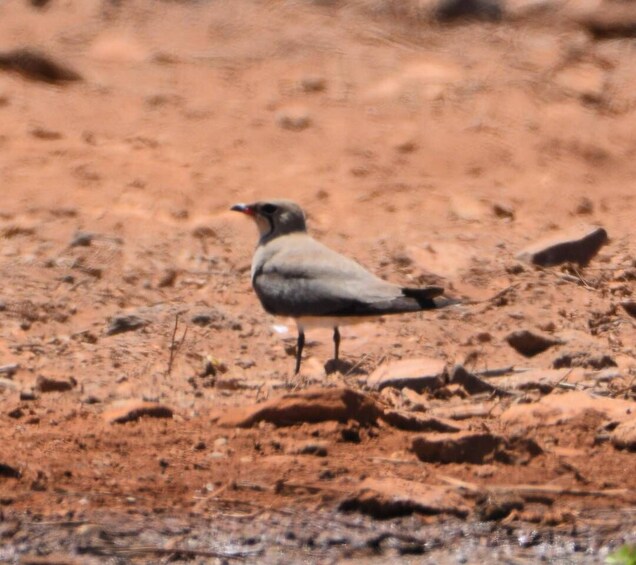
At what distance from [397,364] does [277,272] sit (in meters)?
1.15

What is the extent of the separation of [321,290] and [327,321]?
7.0 inches

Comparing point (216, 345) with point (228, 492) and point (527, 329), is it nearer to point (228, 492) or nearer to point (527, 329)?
point (527, 329)

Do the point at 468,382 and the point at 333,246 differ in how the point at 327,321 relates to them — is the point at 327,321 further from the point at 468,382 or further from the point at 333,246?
the point at 333,246

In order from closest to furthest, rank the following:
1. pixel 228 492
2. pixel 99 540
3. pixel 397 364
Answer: pixel 99 540 → pixel 228 492 → pixel 397 364

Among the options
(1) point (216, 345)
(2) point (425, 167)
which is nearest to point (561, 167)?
(2) point (425, 167)

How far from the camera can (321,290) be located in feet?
30.1

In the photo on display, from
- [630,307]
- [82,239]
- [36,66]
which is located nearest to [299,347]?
[82,239]

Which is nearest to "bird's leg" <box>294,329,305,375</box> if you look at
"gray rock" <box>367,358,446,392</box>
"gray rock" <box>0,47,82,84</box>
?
"gray rock" <box>367,358,446,392</box>

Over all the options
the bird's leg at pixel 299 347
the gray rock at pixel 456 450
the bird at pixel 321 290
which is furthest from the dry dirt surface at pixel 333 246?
the bird at pixel 321 290

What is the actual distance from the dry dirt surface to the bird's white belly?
0.22 m

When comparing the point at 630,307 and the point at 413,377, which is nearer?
the point at 413,377

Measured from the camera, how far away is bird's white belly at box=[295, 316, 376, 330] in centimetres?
909

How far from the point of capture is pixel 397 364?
28.3 ft

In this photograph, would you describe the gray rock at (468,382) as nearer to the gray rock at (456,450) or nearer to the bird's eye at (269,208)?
the gray rock at (456,450)
